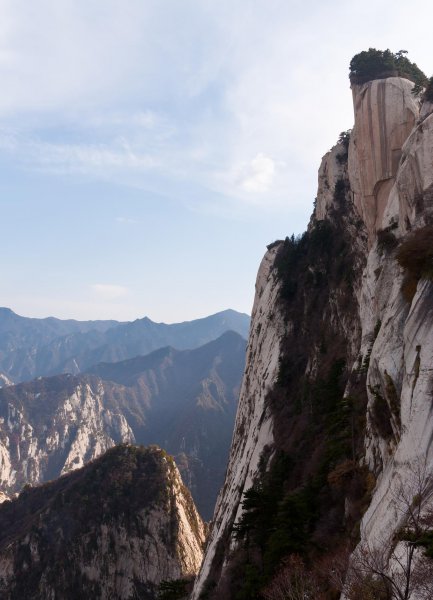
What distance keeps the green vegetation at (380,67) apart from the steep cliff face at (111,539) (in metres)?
80.8

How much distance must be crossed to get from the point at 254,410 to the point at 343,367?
51.1 feet

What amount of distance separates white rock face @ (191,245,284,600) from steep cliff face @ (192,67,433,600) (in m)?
0.28

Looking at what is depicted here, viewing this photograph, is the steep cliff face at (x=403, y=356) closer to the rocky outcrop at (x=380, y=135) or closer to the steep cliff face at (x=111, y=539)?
the rocky outcrop at (x=380, y=135)

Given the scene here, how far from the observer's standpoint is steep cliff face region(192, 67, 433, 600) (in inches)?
707

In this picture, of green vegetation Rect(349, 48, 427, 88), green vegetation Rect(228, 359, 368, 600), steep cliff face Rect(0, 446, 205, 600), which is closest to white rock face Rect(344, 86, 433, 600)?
green vegetation Rect(228, 359, 368, 600)

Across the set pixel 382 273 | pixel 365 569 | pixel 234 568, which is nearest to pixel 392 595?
pixel 365 569

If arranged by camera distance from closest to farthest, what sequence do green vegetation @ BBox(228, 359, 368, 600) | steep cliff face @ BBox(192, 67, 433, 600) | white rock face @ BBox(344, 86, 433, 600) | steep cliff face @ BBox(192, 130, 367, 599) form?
white rock face @ BBox(344, 86, 433, 600) < steep cliff face @ BBox(192, 67, 433, 600) < green vegetation @ BBox(228, 359, 368, 600) < steep cliff face @ BBox(192, 130, 367, 599)

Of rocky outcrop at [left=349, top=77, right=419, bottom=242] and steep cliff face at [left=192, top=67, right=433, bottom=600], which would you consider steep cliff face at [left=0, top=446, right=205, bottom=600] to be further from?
rocky outcrop at [left=349, top=77, right=419, bottom=242]

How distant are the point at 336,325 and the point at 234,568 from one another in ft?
78.4

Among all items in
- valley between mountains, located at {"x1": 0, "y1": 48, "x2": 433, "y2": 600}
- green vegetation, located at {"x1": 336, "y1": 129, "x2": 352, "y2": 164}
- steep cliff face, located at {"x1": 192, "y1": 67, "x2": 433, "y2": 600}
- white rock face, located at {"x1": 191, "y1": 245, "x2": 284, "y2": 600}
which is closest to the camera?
valley between mountains, located at {"x1": 0, "y1": 48, "x2": 433, "y2": 600}

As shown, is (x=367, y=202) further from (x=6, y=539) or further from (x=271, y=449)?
(x=6, y=539)

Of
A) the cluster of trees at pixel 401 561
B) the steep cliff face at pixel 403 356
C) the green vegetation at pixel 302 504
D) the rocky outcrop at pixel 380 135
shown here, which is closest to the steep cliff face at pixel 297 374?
the green vegetation at pixel 302 504

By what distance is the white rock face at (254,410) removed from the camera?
44125mm

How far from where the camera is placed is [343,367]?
4016 cm
